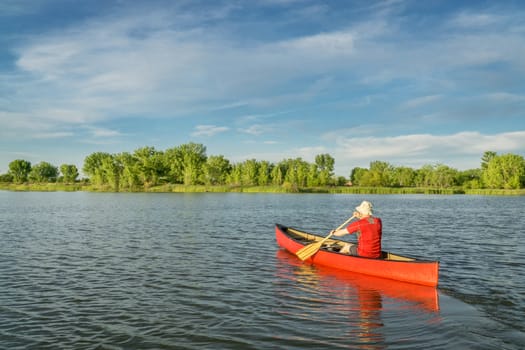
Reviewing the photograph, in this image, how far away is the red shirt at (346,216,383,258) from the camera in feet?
40.7

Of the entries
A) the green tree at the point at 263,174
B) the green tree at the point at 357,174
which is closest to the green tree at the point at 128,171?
the green tree at the point at 263,174

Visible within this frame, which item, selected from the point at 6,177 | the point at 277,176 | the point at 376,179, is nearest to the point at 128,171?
the point at 277,176

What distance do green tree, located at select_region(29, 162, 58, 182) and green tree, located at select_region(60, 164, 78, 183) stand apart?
2009 centimetres

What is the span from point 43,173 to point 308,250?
18319 centimetres

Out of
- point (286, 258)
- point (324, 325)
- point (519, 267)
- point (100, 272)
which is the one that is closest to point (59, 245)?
point (100, 272)

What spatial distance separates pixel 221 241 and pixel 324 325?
41.2 feet

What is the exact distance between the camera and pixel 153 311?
935cm

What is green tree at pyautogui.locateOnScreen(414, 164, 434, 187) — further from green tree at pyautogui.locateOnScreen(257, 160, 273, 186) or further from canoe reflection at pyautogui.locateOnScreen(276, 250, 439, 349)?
canoe reflection at pyautogui.locateOnScreen(276, 250, 439, 349)

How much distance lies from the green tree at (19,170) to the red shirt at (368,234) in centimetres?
17934

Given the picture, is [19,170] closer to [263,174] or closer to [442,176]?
[263,174]

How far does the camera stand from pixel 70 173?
513 ft

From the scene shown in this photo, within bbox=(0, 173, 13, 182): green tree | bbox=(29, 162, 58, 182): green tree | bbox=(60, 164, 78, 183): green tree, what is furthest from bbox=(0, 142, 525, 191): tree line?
bbox=(0, 173, 13, 182): green tree

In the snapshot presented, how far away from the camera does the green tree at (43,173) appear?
544ft

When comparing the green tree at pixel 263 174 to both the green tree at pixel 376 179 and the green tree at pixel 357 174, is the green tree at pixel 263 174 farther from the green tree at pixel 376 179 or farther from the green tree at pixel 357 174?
the green tree at pixel 357 174
